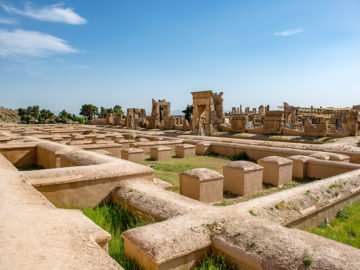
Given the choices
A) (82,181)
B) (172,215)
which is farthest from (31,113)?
(172,215)

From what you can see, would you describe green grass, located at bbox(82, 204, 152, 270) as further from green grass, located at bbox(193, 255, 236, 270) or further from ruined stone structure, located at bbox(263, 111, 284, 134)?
ruined stone structure, located at bbox(263, 111, 284, 134)

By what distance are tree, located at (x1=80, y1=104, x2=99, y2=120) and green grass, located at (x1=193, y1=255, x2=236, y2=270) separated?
50.8 metres

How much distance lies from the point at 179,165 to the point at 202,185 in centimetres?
423

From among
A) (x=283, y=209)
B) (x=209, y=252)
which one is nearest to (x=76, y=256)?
(x=209, y=252)

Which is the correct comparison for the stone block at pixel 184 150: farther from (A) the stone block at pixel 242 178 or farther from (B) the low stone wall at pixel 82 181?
(B) the low stone wall at pixel 82 181

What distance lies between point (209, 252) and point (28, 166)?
7.79m

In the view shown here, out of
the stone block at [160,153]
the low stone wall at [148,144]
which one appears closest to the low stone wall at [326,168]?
the stone block at [160,153]

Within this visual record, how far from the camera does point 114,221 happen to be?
4176 mm

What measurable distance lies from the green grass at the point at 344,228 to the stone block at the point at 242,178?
1.82 meters

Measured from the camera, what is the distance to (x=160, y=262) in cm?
251

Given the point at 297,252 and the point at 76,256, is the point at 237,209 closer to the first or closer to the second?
the point at 297,252

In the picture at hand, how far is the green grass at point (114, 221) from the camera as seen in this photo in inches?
130

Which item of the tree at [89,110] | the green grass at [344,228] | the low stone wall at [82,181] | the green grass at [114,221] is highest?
the tree at [89,110]

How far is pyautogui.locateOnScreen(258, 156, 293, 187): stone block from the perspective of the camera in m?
6.94
